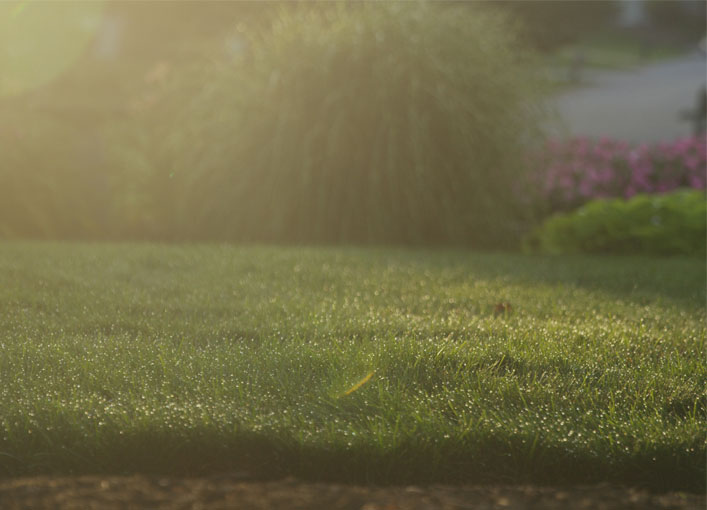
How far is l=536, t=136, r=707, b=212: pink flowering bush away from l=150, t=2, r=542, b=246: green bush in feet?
6.22

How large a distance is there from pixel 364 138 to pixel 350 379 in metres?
4.50

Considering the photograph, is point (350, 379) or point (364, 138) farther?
point (364, 138)

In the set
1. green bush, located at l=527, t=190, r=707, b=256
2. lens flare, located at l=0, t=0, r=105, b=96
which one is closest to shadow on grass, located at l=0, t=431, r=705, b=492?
green bush, located at l=527, t=190, r=707, b=256

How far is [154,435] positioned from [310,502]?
0.58 metres

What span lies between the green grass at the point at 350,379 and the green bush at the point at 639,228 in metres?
1.82

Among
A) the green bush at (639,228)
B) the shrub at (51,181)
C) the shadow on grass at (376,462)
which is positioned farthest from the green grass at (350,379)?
the shrub at (51,181)

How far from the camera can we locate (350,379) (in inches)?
105

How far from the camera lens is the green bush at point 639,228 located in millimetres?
6207

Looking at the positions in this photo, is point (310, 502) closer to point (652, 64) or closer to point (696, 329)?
point (696, 329)

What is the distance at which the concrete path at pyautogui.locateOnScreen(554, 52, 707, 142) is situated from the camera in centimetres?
1688

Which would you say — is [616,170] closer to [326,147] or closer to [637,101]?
[326,147]

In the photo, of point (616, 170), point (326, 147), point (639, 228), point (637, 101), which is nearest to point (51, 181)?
point (326, 147)

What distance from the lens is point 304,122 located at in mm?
7008

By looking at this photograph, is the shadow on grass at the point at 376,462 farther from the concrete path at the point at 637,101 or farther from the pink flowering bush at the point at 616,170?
the concrete path at the point at 637,101
